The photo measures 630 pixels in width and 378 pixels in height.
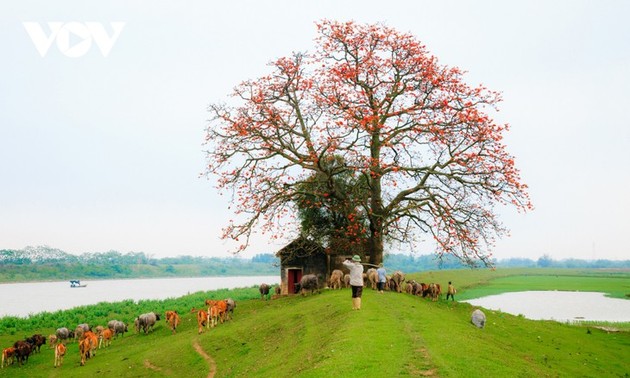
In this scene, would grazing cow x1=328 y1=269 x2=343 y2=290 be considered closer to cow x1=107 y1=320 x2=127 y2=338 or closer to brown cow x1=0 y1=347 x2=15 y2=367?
cow x1=107 y1=320 x2=127 y2=338

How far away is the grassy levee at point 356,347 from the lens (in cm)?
1485

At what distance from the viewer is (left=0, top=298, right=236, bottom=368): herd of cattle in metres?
26.9

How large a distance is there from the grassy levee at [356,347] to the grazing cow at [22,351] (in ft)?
1.88

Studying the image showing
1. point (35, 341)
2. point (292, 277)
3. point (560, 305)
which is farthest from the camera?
point (560, 305)

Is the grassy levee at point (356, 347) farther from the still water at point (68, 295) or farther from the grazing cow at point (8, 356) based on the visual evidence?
the still water at point (68, 295)

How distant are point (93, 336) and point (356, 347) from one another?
57.0 feet

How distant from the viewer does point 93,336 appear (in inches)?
1071

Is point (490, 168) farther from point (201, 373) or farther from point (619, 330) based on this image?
point (201, 373)

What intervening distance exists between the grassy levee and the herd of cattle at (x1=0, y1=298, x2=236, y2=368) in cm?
57

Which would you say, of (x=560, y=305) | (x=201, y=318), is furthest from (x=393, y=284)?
(x=560, y=305)

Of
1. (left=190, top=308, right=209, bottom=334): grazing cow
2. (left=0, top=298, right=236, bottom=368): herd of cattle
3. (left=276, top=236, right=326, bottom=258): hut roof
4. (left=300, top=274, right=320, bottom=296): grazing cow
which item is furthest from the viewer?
(left=276, top=236, right=326, bottom=258): hut roof

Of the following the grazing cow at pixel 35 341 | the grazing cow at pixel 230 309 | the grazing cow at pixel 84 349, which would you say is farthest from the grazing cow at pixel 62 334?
the grazing cow at pixel 230 309

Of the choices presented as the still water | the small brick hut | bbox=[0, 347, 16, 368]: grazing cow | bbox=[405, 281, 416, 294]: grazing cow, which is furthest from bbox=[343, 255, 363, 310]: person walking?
the still water

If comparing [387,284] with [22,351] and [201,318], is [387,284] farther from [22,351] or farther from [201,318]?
[22,351]
